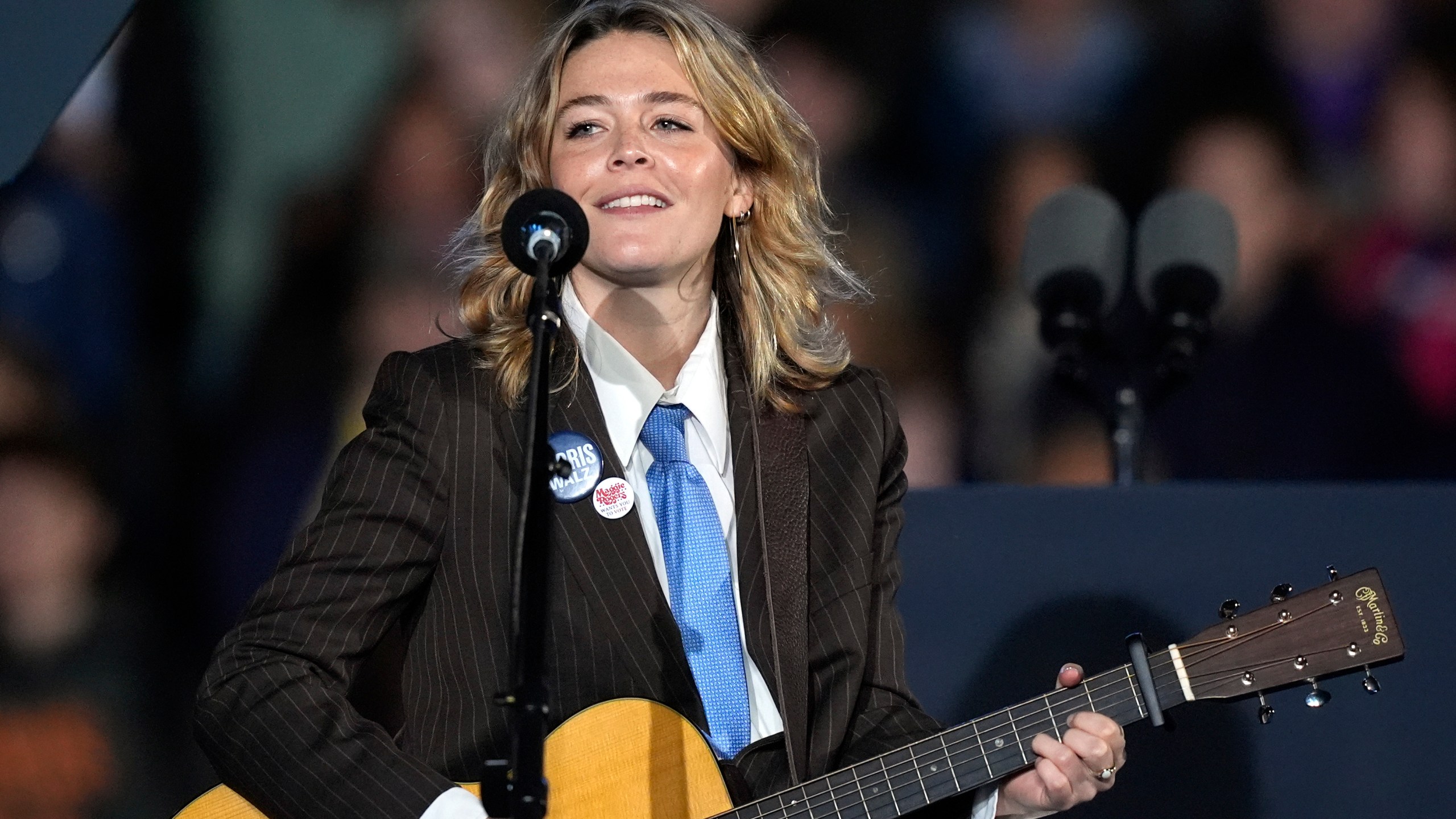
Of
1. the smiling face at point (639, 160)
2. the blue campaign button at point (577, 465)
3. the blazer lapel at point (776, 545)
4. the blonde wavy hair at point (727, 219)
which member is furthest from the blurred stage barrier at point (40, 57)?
the blue campaign button at point (577, 465)

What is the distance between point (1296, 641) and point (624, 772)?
0.96m

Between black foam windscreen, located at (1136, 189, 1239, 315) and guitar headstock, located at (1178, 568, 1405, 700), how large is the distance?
1.33 metres

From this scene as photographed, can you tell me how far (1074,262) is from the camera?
3.26m

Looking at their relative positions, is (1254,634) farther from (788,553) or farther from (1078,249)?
(1078,249)

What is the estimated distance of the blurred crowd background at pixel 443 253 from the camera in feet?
10.9

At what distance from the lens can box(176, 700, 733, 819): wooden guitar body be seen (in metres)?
1.96

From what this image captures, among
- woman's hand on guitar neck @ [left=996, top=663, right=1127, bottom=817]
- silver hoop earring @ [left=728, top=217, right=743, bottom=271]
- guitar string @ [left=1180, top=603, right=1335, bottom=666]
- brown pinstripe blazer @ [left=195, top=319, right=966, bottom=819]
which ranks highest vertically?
silver hoop earring @ [left=728, top=217, right=743, bottom=271]

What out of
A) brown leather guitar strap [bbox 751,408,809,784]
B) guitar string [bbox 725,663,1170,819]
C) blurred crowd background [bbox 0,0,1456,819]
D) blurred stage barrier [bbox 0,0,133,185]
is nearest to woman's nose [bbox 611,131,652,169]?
brown leather guitar strap [bbox 751,408,809,784]

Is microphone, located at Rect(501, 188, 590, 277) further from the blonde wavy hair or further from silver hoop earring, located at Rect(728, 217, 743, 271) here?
silver hoop earring, located at Rect(728, 217, 743, 271)

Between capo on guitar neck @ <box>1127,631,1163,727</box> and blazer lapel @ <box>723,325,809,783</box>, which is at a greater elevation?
blazer lapel @ <box>723,325,809,783</box>

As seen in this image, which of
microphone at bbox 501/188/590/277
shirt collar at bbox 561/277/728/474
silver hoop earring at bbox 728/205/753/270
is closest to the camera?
microphone at bbox 501/188/590/277

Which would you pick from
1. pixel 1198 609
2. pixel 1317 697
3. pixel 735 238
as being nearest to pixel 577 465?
pixel 735 238

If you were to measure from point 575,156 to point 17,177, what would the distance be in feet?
5.99

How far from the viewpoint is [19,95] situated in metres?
3.38
